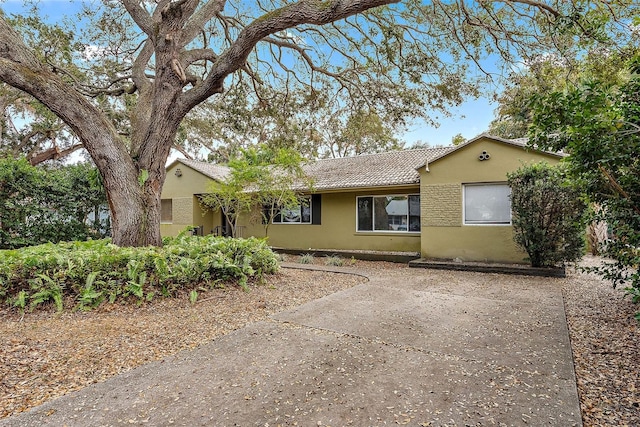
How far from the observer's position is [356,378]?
3090mm

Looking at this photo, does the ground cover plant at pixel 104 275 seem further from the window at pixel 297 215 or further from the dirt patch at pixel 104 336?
the window at pixel 297 215

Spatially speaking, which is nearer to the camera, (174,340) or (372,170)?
(174,340)

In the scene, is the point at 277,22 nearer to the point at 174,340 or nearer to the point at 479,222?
the point at 174,340

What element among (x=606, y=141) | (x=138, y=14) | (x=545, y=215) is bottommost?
(x=545, y=215)

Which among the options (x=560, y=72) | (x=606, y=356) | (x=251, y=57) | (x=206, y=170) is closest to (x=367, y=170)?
(x=251, y=57)

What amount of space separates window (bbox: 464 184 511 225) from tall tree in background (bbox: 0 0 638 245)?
2781 millimetres

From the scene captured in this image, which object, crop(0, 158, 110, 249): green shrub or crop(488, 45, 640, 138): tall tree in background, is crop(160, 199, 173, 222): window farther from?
crop(488, 45, 640, 138): tall tree in background

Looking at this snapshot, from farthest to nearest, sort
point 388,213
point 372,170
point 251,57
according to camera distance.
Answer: point 372,170 → point 388,213 → point 251,57

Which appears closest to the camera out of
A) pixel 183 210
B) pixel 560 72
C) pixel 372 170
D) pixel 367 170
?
pixel 560 72

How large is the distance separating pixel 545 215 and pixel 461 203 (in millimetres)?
2464

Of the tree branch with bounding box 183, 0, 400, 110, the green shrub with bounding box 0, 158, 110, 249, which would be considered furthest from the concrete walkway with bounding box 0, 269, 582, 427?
the green shrub with bounding box 0, 158, 110, 249

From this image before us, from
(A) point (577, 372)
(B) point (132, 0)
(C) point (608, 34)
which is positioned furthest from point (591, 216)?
(B) point (132, 0)

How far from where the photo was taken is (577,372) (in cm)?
325

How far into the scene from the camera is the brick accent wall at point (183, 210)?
16.3m
